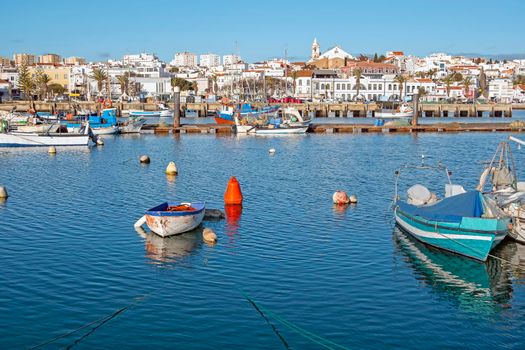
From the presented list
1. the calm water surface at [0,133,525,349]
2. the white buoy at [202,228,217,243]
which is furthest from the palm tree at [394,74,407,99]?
the white buoy at [202,228,217,243]

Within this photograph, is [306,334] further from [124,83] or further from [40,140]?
[124,83]

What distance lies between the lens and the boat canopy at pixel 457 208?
25469 mm

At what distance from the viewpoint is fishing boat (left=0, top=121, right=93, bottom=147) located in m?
69.0

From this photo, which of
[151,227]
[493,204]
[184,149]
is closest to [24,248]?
[151,227]

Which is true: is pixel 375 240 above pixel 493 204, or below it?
below

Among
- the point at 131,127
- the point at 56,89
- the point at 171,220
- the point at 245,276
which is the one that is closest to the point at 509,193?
the point at 245,276

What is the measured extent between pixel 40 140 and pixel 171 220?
1793 inches

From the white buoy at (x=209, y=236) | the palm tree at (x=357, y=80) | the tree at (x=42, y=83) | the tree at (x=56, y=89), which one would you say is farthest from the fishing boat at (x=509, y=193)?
the tree at (x=56, y=89)

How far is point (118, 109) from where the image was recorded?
131375 millimetres

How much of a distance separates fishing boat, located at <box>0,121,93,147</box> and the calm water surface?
1000 inches

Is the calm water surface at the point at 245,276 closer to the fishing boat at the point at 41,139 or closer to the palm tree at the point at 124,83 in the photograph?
the fishing boat at the point at 41,139

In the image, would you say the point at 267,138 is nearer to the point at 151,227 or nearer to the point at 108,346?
→ the point at 151,227

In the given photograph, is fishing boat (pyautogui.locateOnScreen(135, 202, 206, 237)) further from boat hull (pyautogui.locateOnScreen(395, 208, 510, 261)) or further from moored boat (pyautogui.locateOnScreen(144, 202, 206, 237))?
boat hull (pyautogui.locateOnScreen(395, 208, 510, 261))

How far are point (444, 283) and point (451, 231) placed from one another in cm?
321
